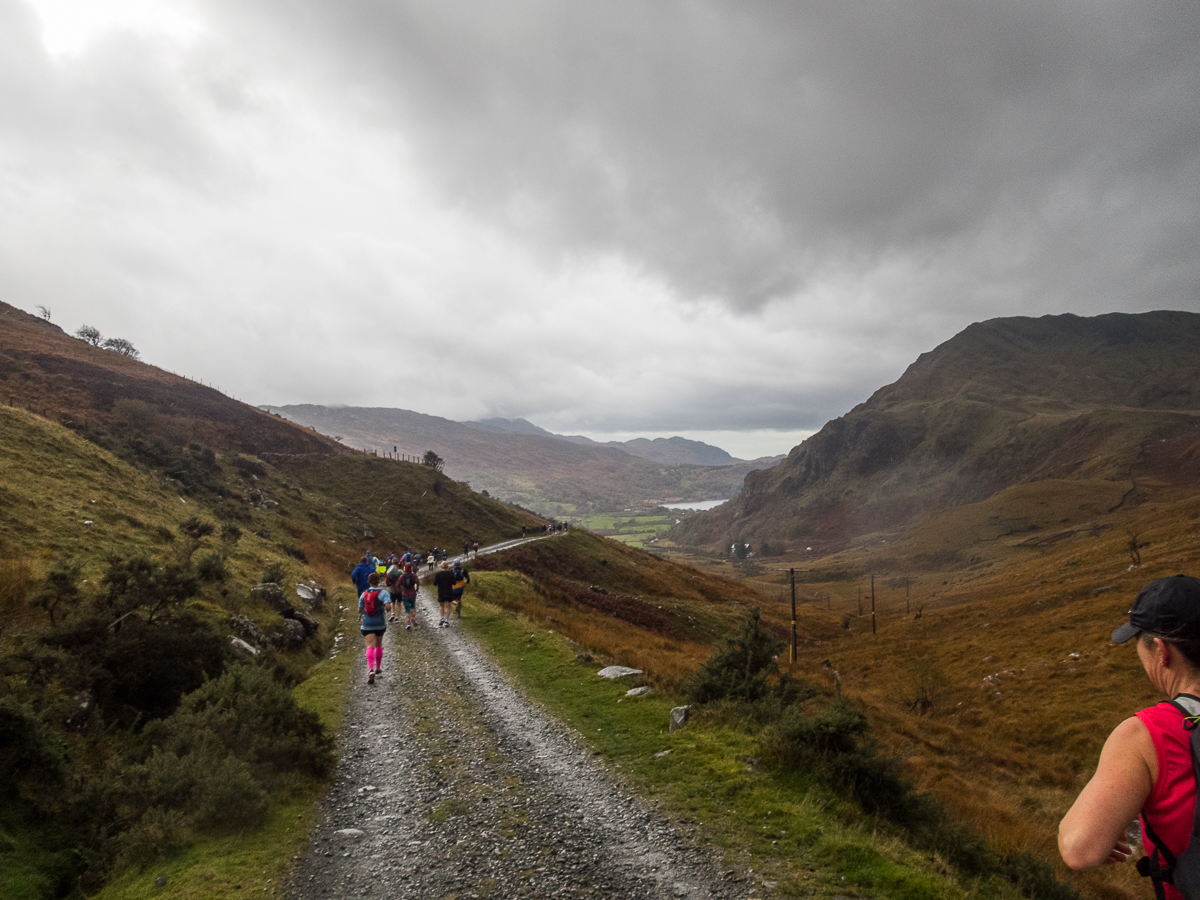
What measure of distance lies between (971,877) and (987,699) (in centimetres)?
3870

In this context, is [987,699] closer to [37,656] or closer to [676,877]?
[676,877]

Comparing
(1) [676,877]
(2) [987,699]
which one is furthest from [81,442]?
(2) [987,699]

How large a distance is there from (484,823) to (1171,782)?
7717mm

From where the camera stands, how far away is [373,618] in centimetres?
1480

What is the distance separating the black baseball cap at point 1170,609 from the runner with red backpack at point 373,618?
1487 cm

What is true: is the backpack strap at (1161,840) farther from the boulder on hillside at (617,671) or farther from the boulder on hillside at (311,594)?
the boulder on hillside at (311,594)

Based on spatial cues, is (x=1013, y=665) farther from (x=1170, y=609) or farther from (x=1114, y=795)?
(x=1114, y=795)

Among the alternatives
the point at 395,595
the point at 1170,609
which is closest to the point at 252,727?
the point at 1170,609

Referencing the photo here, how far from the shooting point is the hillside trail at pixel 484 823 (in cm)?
636

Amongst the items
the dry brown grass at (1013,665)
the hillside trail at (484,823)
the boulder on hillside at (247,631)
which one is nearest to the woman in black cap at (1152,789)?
the hillside trail at (484,823)

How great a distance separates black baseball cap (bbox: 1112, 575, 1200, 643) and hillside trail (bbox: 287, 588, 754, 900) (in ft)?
17.4

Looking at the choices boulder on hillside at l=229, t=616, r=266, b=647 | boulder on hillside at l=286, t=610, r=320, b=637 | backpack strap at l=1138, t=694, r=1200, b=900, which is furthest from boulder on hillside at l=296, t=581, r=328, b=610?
backpack strap at l=1138, t=694, r=1200, b=900

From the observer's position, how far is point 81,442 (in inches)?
1117

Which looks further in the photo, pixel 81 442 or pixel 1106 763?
pixel 81 442
